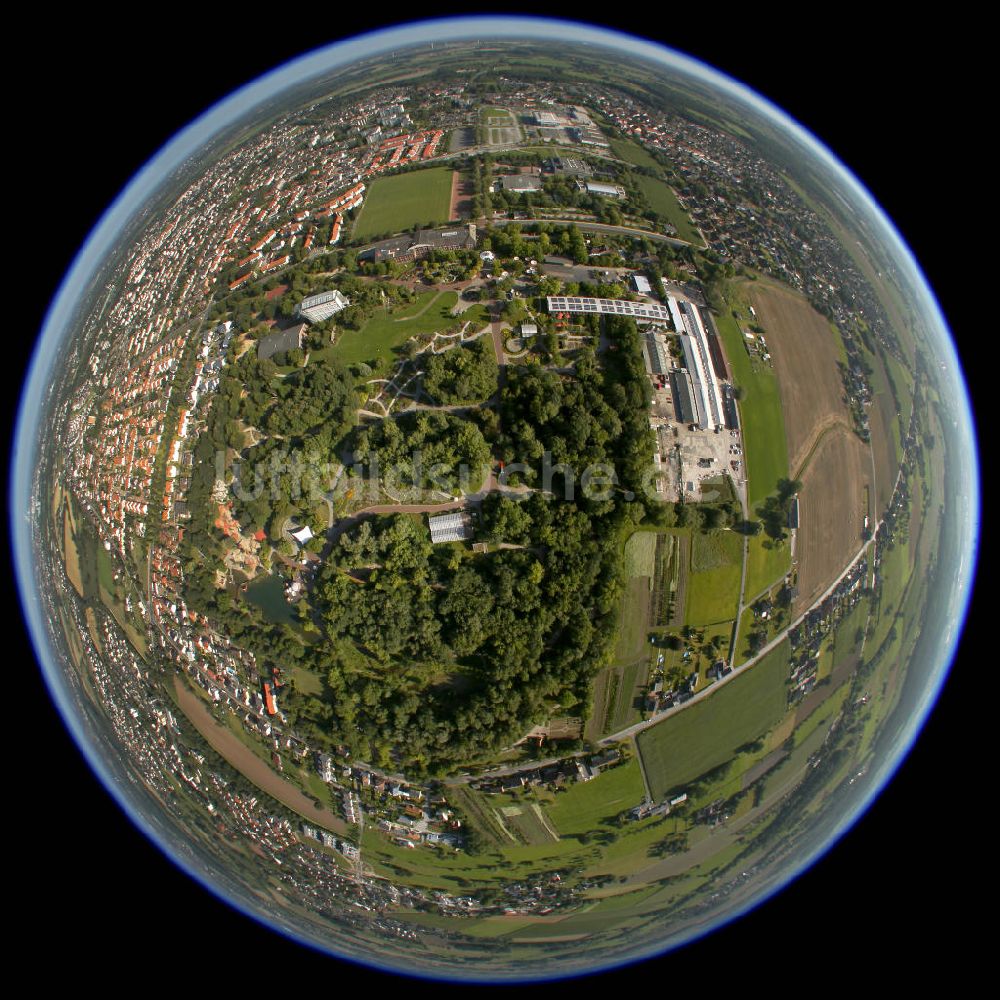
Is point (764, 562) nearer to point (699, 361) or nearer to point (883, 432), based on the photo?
point (699, 361)

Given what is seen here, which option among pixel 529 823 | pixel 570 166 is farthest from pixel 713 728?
pixel 570 166

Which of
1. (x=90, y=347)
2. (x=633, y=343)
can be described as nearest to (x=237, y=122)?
(x=90, y=347)

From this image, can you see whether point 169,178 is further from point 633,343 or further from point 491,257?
point 633,343

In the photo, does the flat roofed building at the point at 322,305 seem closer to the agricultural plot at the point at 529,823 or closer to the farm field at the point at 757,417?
the farm field at the point at 757,417

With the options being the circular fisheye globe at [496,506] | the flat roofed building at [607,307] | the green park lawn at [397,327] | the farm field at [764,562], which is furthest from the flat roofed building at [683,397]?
the green park lawn at [397,327]

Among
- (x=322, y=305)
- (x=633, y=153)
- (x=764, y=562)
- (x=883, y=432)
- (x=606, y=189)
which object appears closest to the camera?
(x=764, y=562)

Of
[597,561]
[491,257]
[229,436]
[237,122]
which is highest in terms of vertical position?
[237,122]
